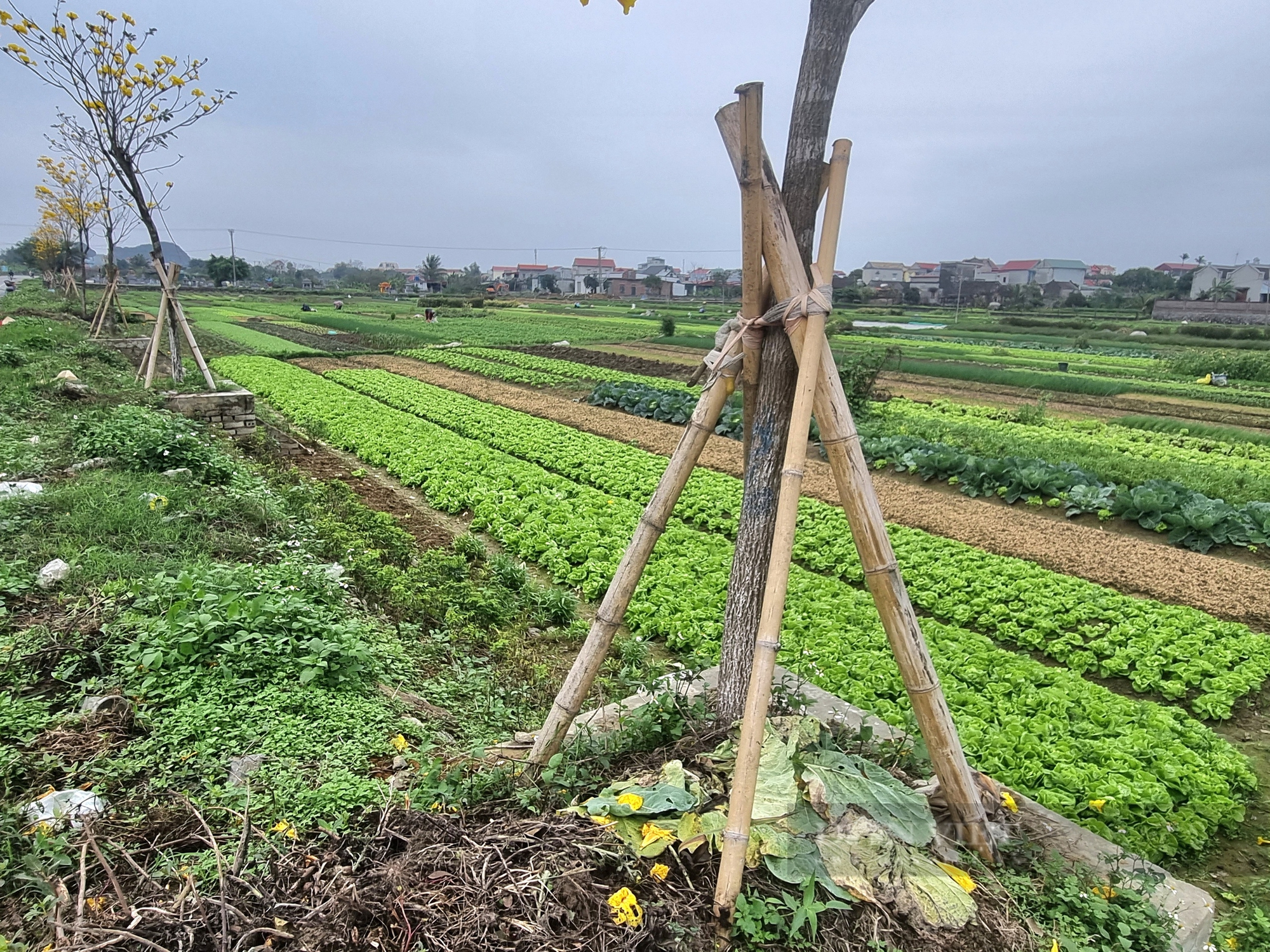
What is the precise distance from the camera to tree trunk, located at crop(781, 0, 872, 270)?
317cm

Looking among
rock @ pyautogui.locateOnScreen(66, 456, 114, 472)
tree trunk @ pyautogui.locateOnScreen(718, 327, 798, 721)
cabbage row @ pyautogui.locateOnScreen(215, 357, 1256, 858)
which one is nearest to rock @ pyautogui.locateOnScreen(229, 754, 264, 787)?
tree trunk @ pyautogui.locateOnScreen(718, 327, 798, 721)

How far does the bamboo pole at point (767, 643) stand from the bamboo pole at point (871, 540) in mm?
114

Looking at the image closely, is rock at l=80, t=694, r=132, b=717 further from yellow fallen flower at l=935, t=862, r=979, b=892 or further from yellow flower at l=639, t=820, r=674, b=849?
yellow fallen flower at l=935, t=862, r=979, b=892

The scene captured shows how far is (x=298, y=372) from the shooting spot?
24047 mm

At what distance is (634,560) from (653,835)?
1.22 metres

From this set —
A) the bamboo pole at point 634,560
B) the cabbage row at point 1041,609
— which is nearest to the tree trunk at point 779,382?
the bamboo pole at point 634,560

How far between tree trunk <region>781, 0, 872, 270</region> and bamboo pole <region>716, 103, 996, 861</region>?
5.5 inches

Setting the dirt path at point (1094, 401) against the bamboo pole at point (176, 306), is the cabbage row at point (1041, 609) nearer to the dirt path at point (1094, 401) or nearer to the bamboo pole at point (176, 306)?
the bamboo pole at point (176, 306)

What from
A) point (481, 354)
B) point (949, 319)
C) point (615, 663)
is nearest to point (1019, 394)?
point (481, 354)

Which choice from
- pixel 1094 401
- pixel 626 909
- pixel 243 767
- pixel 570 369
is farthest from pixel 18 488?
pixel 1094 401

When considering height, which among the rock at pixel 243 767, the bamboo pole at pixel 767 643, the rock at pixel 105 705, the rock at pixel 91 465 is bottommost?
the rock at pixel 243 767

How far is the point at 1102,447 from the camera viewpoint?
16156 mm

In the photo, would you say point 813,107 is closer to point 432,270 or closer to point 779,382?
point 779,382

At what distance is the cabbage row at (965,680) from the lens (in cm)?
486
